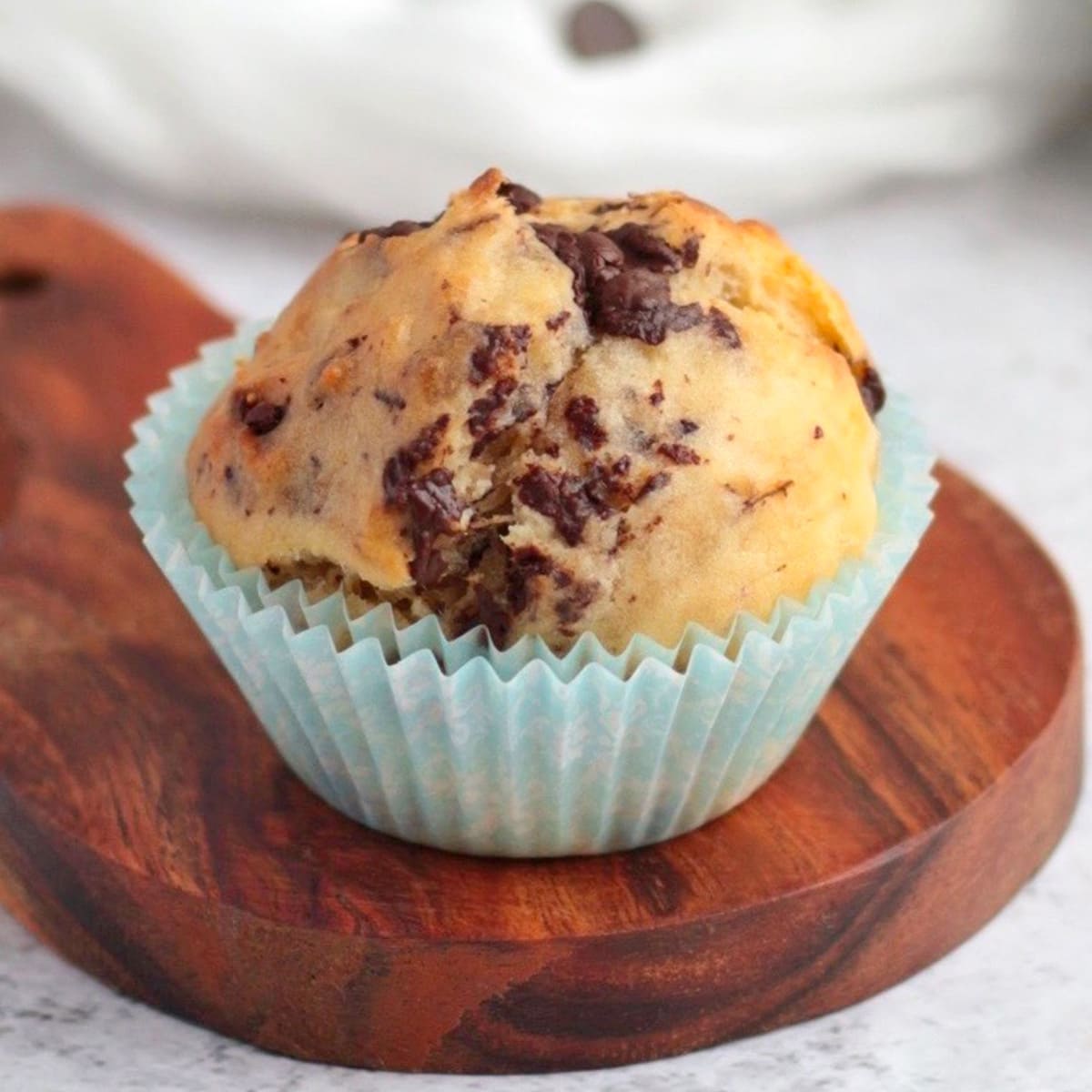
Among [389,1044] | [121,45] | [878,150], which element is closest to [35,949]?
[389,1044]

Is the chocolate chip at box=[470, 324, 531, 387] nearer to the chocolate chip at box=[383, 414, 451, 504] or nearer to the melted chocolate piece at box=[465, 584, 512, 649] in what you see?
the chocolate chip at box=[383, 414, 451, 504]

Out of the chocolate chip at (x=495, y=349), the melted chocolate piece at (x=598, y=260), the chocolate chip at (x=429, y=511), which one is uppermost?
the melted chocolate piece at (x=598, y=260)

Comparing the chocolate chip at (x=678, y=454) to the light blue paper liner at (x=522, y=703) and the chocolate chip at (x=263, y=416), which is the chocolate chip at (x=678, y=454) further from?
the chocolate chip at (x=263, y=416)

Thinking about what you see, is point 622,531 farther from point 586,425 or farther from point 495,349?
point 495,349

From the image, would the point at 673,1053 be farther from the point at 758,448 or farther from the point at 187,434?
the point at 187,434

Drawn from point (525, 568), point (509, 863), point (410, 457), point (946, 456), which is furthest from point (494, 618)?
point (946, 456)

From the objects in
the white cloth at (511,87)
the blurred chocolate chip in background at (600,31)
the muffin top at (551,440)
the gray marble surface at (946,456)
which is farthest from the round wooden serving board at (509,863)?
the blurred chocolate chip in background at (600,31)

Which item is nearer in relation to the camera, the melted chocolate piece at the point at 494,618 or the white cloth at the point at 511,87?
the melted chocolate piece at the point at 494,618
